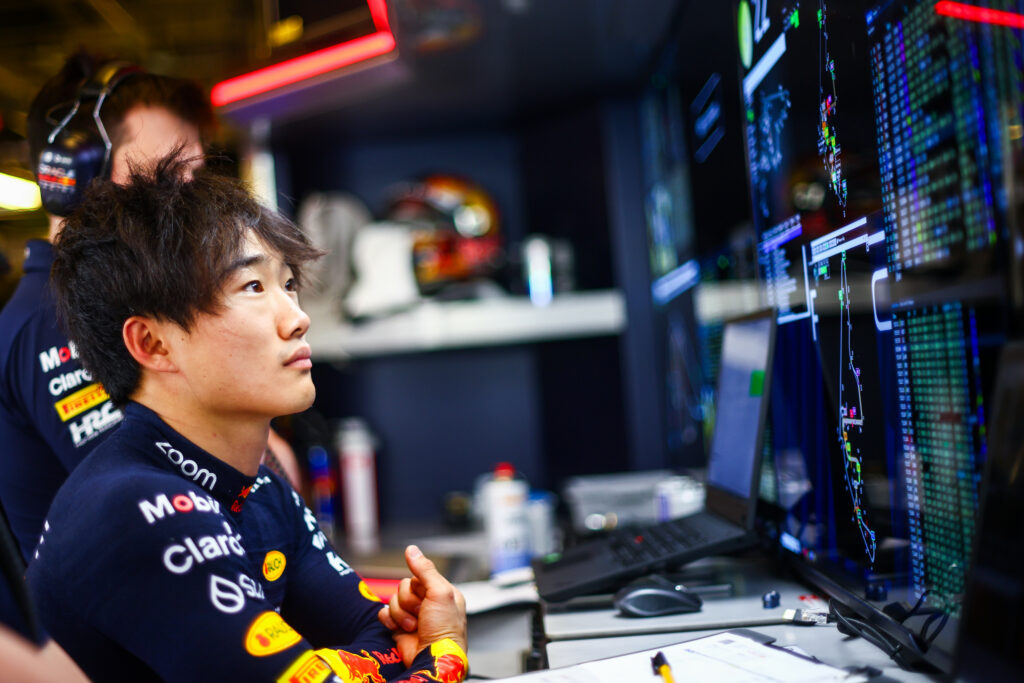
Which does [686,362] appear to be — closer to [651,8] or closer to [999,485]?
[651,8]

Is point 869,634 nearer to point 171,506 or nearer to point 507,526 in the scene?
point 171,506

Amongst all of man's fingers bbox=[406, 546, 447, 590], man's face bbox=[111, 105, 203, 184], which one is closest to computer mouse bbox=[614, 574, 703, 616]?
man's fingers bbox=[406, 546, 447, 590]

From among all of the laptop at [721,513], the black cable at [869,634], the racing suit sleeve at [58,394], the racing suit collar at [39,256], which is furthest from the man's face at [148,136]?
the black cable at [869,634]

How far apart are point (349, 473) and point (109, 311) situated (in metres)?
→ 2.06

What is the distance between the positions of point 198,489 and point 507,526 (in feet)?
4.18

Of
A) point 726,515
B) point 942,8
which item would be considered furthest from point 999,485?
point 726,515

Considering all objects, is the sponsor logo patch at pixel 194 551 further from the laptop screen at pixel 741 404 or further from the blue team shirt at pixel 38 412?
the laptop screen at pixel 741 404

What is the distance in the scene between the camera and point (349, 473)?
3.03m

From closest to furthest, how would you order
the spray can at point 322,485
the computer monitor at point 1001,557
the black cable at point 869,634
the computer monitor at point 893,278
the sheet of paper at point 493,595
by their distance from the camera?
the computer monitor at point 1001,557 → the computer monitor at point 893,278 → the black cable at point 869,634 → the sheet of paper at point 493,595 → the spray can at point 322,485

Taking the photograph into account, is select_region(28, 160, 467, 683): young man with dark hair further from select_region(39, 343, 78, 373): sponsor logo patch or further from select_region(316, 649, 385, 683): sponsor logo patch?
select_region(39, 343, 78, 373): sponsor logo patch

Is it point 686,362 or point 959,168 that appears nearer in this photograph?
point 959,168

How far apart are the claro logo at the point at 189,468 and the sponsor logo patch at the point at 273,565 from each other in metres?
0.20

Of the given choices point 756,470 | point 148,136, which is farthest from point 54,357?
point 756,470

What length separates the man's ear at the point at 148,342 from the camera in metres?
1.02
